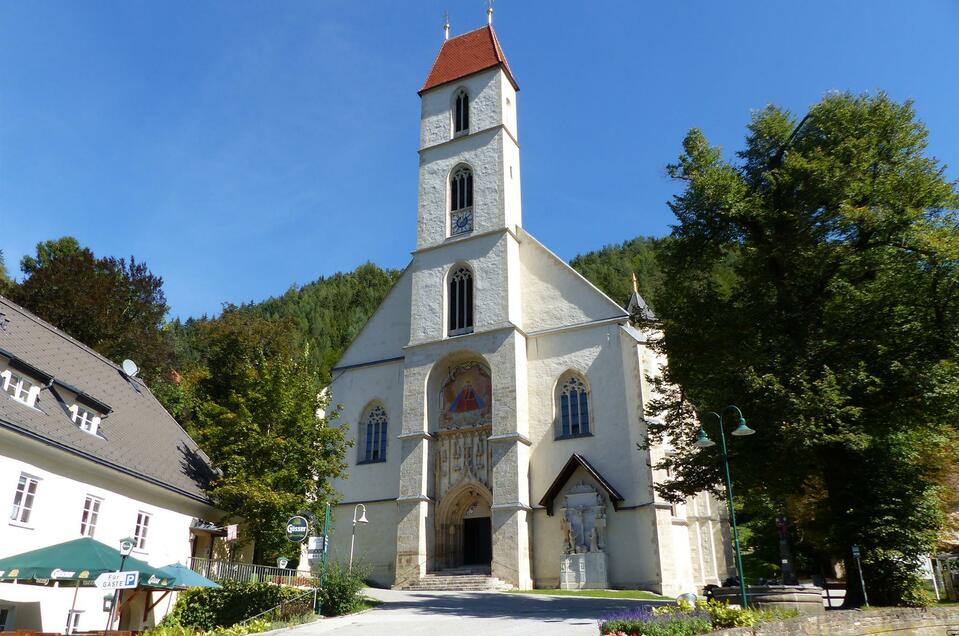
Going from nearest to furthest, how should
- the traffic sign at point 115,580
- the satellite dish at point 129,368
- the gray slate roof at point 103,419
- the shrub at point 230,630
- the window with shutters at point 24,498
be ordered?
the traffic sign at point 115,580
the window with shutters at point 24,498
the shrub at point 230,630
the gray slate roof at point 103,419
the satellite dish at point 129,368

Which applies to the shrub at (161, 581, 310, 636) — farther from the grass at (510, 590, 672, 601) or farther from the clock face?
the clock face

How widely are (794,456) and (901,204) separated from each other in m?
6.79

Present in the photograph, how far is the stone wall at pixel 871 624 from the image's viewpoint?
1199 cm

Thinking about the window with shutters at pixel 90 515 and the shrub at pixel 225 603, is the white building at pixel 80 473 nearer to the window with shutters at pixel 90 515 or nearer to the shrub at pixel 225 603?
the window with shutters at pixel 90 515

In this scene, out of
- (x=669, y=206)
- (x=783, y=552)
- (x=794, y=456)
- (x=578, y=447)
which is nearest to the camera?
(x=794, y=456)

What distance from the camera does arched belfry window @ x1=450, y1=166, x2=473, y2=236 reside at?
33438mm

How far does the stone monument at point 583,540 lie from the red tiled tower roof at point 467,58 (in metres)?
21.8

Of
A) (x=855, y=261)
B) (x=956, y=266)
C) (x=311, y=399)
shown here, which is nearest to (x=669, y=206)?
(x=855, y=261)

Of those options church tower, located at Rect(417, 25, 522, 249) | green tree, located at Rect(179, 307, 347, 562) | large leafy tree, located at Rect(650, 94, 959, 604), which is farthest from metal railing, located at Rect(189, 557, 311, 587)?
church tower, located at Rect(417, 25, 522, 249)

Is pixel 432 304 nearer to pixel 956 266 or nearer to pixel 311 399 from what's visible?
pixel 311 399

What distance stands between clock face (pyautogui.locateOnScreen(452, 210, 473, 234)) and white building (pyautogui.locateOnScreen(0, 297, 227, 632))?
15884 millimetres

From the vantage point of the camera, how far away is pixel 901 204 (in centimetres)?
1733

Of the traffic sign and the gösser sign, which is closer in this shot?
the traffic sign

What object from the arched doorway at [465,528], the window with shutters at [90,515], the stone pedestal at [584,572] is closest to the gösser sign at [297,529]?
the window with shutters at [90,515]
